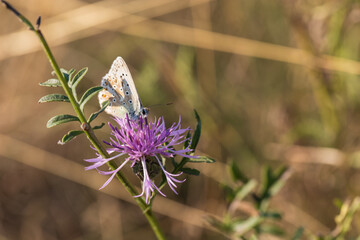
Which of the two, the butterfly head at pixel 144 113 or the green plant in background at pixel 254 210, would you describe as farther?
the green plant in background at pixel 254 210

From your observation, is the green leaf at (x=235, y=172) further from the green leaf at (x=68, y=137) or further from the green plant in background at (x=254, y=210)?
the green leaf at (x=68, y=137)

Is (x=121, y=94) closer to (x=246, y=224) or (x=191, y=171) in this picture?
(x=191, y=171)

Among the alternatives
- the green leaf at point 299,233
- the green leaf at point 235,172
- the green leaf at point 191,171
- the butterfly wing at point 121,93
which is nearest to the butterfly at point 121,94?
the butterfly wing at point 121,93

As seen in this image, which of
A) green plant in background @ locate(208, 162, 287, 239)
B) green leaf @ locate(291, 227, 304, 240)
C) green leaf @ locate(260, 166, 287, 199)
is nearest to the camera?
green leaf @ locate(291, 227, 304, 240)

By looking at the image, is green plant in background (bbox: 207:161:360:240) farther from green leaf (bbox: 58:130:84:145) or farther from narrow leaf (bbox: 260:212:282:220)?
green leaf (bbox: 58:130:84:145)

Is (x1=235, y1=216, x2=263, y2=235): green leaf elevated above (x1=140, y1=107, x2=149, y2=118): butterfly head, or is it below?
below

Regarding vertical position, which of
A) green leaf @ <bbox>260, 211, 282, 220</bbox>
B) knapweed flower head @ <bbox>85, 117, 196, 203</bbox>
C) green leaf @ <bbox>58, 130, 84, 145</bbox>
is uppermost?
green leaf @ <bbox>58, 130, 84, 145</bbox>

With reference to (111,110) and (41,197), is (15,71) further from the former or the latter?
(111,110)

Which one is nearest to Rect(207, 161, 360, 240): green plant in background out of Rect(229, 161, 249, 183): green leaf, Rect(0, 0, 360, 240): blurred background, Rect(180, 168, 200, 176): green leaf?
Rect(229, 161, 249, 183): green leaf
